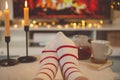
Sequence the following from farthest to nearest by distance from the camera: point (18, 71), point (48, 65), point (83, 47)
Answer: point (83, 47), point (18, 71), point (48, 65)

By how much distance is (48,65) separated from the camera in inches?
33.5

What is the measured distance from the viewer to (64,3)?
9.41 ft

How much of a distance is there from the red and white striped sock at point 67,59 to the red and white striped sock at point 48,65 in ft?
0.07

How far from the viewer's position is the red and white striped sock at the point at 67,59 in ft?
2.51

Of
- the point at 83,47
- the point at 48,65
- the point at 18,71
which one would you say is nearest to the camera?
the point at 48,65

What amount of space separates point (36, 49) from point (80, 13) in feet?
2.28

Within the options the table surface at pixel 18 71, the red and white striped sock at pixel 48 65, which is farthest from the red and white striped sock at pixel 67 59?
the table surface at pixel 18 71

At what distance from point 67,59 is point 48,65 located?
7 centimetres

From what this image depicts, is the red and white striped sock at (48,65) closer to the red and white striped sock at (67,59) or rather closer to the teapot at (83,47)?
the red and white striped sock at (67,59)

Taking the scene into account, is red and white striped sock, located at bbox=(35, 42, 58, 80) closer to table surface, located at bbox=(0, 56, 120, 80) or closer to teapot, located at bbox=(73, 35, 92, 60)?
table surface, located at bbox=(0, 56, 120, 80)

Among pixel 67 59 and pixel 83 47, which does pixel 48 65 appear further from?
pixel 83 47

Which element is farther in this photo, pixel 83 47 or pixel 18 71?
pixel 83 47

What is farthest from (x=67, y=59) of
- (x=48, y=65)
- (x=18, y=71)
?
(x=18, y=71)

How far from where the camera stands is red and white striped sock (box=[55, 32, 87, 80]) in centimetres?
77
